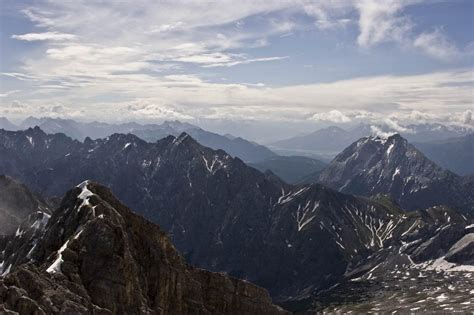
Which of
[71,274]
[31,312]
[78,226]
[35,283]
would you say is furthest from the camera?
[78,226]

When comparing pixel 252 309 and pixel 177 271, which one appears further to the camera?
pixel 252 309

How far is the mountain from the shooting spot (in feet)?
353

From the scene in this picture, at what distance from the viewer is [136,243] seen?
149 metres

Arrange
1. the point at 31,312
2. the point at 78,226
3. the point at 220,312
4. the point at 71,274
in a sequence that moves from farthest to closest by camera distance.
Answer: the point at 220,312, the point at 78,226, the point at 71,274, the point at 31,312

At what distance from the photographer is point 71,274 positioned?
396 ft

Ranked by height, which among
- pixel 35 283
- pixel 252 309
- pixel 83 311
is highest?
pixel 35 283

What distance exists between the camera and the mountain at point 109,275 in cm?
10762

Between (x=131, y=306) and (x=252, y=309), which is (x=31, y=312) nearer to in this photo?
(x=131, y=306)

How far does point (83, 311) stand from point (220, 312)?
65.3 meters

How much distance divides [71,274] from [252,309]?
244 feet

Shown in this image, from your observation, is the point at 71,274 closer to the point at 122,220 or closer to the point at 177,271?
the point at 122,220

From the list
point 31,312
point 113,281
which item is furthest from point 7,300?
point 113,281

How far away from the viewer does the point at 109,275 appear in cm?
→ 12569

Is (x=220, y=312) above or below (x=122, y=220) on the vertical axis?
below
